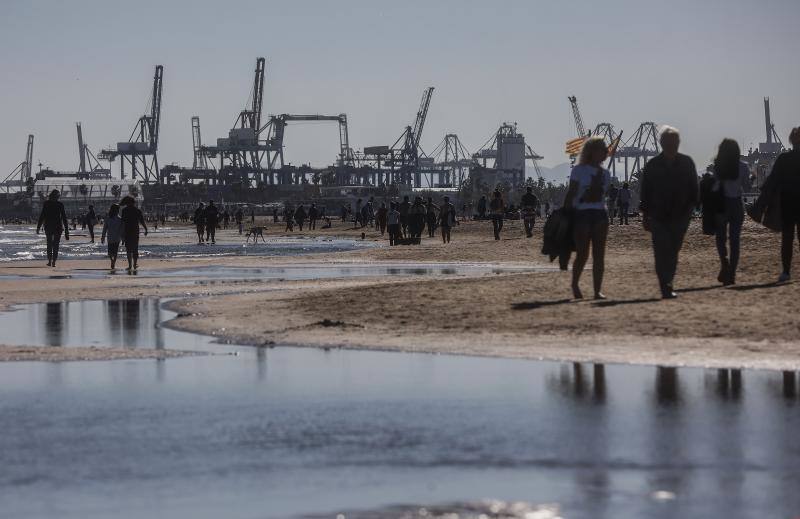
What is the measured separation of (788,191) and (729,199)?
61 cm

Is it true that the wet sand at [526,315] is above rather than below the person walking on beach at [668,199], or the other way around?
below

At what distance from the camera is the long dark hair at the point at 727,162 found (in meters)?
15.3

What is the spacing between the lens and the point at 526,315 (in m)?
12.8

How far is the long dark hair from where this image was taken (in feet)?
50.3

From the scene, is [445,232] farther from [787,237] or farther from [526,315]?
[526,315]

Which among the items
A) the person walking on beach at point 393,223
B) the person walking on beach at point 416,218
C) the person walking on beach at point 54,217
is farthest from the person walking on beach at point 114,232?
the person walking on beach at point 416,218

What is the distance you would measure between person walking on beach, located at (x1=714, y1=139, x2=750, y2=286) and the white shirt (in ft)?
6.36

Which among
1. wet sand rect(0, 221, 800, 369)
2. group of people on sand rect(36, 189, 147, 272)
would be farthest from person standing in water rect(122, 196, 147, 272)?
wet sand rect(0, 221, 800, 369)

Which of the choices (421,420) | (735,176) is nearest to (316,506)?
(421,420)

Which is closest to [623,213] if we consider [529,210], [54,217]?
[529,210]

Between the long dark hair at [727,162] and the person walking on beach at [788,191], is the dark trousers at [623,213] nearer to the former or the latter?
the long dark hair at [727,162]

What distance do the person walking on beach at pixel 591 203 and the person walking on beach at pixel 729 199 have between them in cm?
186

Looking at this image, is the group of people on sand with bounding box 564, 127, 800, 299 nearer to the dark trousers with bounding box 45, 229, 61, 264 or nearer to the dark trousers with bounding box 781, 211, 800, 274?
the dark trousers with bounding box 781, 211, 800, 274

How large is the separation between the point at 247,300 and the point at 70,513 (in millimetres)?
11415
